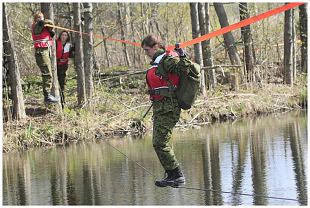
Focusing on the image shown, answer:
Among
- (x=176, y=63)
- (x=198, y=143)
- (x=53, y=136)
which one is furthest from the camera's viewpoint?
(x=53, y=136)

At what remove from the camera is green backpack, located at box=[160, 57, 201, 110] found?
23.7ft

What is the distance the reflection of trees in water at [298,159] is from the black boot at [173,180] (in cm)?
153

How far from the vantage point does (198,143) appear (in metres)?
14.0

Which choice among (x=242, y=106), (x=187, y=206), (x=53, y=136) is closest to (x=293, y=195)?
(x=187, y=206)

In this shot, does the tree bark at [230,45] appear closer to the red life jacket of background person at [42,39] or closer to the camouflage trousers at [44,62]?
the camouflage trousers at [44,62]

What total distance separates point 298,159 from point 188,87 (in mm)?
4473

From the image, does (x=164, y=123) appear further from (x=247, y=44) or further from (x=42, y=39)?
(x=247, y=44)

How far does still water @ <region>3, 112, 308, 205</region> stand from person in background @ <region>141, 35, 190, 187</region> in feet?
1.84

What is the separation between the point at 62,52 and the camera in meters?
15.4

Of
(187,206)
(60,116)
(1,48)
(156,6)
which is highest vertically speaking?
(156,6)

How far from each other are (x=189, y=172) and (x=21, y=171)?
2.99m

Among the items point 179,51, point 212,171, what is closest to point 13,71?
point 212,171

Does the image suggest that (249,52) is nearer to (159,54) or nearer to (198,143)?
(198,143)

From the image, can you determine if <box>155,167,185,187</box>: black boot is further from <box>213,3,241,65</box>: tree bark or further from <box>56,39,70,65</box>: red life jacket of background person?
<box>213,3,241,65</box>: tree bark
